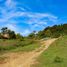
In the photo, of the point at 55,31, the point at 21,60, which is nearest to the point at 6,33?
the point at 55,31

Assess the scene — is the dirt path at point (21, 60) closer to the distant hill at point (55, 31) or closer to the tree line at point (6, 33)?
the tree line at point (6, 33)

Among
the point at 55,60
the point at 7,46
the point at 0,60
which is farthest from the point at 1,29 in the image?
the point at 55,60

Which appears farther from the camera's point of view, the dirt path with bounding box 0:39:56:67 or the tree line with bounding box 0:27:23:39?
the tree line with bounding box 0:27:23:39

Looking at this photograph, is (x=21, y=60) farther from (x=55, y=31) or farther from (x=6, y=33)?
(x=55, y=31)

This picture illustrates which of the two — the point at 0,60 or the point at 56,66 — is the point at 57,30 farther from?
the point at 56,66

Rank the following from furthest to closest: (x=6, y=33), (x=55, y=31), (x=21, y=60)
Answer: (x=55, y=31) < (x=6, y=33) < (x=21, y=60)

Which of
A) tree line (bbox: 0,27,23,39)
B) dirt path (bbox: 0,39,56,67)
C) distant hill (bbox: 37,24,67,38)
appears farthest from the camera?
distant hill (bbox: 37,24,67,38)

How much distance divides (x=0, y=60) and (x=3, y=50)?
8.27 meters

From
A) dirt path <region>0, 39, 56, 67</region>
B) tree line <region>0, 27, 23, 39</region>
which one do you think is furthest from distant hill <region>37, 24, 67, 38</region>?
dirt path <region>0, 39, 56, 67</region>

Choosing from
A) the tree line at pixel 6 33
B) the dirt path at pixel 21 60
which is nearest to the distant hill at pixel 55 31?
the tree line at pixel 6 33

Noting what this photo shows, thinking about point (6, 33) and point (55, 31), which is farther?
point (55, 31)

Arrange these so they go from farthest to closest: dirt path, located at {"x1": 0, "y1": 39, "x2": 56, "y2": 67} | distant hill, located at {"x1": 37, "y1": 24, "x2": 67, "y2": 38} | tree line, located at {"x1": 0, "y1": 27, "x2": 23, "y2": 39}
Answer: distant hill, located at {"x1": 37, "y1": 24, "x2": 67, "y2": 38} → tree line, located at {"x1": 0, "y1": 27, "x2": 23, "y2": 39} → dirt path, located at {"x1": 0, "y1": 39, "x2": 56, "y2": 67}

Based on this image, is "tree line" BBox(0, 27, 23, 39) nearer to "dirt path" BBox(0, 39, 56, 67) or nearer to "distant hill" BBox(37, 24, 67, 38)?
"distant hill" BBox(37, 24, 67, 38)

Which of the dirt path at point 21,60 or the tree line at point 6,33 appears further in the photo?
the tree line at point 6,33
